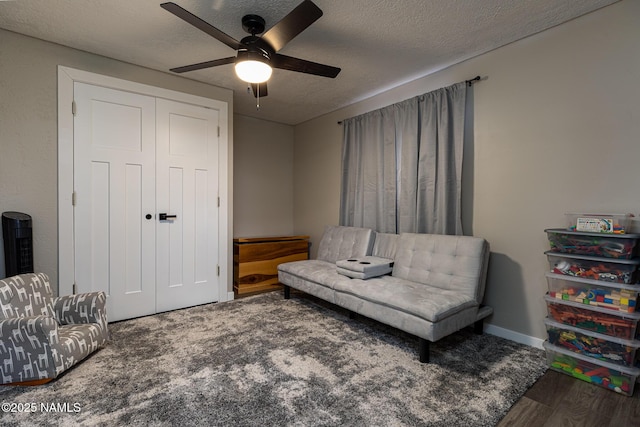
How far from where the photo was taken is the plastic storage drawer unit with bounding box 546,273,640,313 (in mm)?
1769

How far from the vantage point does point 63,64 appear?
268 cm

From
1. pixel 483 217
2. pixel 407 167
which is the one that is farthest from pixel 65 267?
pixel 483 217

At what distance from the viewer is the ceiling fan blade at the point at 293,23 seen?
1614mm

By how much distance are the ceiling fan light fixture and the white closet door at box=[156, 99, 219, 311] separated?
1.54m

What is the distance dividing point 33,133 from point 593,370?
4.62 metres

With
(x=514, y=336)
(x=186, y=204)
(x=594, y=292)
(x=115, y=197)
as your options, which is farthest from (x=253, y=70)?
(x=514, y=336)

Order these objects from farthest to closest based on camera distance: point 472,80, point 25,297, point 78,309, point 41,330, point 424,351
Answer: point 472,80 < point 78,309 < point 424,351 < point 25,297 < point 41,330

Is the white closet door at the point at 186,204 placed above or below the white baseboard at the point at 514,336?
above

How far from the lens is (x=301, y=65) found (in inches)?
85.9

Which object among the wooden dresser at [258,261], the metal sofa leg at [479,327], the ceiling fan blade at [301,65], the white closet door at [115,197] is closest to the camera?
the ceiling fan blade at [301,65]

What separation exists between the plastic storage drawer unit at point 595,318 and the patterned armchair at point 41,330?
3285 mm

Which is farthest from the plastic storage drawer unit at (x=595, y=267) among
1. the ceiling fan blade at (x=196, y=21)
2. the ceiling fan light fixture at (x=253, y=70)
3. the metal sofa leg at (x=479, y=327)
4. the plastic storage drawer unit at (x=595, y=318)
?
the ceiling fan blade at (x=196, y=21)

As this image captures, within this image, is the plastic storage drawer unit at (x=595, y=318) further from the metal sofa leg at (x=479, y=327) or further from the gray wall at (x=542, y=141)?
the metal sofa leg at (x=479, y=327)

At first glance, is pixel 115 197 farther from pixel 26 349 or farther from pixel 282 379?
pixel 282 379
